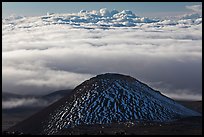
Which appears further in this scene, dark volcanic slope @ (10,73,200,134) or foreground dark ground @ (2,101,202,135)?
dark volcanic slope @ (10,73,200,134)

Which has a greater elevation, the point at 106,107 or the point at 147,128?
the point at 106,107

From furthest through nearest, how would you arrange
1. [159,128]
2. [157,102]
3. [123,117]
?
[157,102] → [123,117] → [159,128]

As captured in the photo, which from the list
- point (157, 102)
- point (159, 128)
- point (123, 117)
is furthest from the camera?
point (157, 102)

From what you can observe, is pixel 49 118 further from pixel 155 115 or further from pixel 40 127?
pixel 155 115

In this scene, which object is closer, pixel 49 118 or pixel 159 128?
pixel 159 128

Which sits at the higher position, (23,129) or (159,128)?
(159,128)

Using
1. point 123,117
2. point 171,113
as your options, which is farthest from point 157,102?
point 123,117

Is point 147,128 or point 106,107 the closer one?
point 147,128

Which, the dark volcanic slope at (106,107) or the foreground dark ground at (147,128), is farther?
the dark volcanic slope at (106,107)
